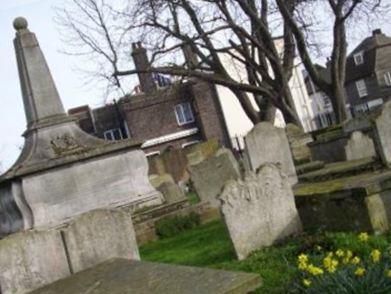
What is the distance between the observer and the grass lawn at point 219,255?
18.9 ft

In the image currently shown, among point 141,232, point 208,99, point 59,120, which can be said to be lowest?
point 141,232

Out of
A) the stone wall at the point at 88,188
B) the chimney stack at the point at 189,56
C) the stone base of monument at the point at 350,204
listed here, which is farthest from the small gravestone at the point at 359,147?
the chimney stack at the point at 189,56

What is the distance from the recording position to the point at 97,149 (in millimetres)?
12148

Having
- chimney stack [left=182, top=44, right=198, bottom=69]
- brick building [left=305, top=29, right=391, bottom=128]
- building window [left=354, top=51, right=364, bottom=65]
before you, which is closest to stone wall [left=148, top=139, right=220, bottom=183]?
chimney stack [left=182, top=44, right=198, bottom=69]

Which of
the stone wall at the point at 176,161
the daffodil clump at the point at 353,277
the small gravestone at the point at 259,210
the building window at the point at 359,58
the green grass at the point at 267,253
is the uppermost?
the building window at the point at 359,58

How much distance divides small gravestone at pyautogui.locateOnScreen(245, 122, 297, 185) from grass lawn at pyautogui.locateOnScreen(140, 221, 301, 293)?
4.74ft

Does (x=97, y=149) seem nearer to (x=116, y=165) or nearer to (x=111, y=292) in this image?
(x=116, y=165)

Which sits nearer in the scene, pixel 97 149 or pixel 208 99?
pixel 97 149

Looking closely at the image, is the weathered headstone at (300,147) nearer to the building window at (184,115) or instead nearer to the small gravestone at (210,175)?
the small gravestone at (210,175)

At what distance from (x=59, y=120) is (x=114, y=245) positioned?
6955 mm

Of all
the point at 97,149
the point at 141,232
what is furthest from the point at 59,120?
the point at 141,232

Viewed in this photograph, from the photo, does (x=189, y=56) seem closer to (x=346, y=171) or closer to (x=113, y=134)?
(x=346, y=171)

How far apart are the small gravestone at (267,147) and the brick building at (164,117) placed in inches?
1156

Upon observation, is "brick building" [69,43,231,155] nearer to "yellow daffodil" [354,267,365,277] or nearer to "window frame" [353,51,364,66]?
"window frame" [353,51,364,66]
